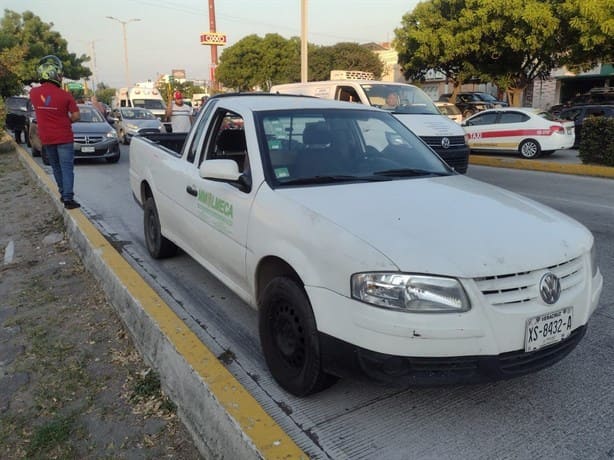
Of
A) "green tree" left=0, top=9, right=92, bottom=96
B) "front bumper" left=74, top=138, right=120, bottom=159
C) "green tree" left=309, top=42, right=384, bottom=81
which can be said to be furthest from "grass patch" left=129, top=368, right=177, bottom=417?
"green tree" left=309, top=42, right=384, bottom=81

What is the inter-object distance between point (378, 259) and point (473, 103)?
28.8m

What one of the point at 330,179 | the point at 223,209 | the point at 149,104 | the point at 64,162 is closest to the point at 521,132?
the point at 64,162

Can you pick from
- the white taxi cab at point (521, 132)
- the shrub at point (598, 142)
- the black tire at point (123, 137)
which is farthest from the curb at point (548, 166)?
the black tire at point (123, 137)

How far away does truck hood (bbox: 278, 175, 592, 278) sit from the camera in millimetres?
2469

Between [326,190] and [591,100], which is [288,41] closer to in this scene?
[591,100]

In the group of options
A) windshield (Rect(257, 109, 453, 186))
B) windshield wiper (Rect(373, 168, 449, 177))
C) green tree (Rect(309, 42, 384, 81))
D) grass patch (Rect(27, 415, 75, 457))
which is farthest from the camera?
green tree (Rect(309, 42, 384, 81))

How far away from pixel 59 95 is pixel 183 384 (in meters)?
5.58

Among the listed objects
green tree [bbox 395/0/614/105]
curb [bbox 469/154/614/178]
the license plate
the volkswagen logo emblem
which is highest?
green tree [bbox 395/0/614/105]

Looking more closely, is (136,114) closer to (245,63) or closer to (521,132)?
(521,132)

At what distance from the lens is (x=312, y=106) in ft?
13.2

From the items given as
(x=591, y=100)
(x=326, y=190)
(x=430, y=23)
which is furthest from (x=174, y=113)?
(x=591, y=100)

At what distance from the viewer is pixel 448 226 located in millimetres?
2734

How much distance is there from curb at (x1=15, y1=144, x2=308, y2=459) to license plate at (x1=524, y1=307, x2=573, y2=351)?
1.16m

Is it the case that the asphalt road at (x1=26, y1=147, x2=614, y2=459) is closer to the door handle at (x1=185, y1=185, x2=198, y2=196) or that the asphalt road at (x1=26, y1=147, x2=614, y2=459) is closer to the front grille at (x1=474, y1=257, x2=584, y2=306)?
the front grille at (x1=474, y1=257, x2=584, y2=306)
